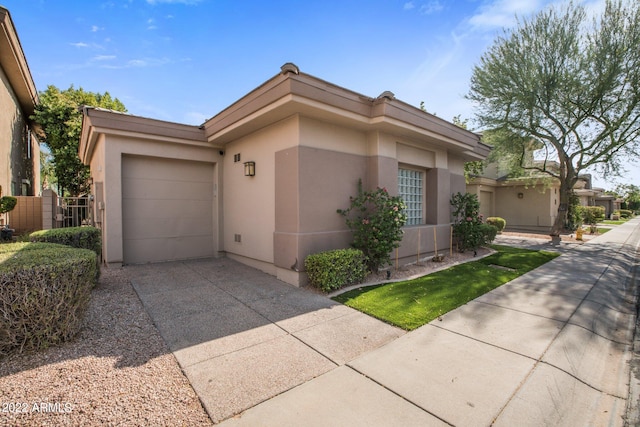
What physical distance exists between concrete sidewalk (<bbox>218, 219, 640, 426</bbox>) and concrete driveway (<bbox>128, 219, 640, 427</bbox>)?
0.04ft

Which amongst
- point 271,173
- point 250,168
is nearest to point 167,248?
point 250,168

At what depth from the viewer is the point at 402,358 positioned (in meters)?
3.19

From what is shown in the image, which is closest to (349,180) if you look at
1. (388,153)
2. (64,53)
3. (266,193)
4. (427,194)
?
(388,153)

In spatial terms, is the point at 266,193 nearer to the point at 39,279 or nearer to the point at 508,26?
the point at 39,279

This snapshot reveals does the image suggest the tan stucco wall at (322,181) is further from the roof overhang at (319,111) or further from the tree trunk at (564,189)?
the tree trunk at (564,189)

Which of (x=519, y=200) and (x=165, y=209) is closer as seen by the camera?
(x=165, y=209)

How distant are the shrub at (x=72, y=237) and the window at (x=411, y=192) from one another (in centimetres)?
A: 720

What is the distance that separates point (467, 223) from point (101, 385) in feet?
30.9

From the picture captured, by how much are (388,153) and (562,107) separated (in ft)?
33.9

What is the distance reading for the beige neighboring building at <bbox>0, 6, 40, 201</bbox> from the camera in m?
9.01

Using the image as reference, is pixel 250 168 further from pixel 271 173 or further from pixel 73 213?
pixel 73 213

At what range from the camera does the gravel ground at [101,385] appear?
7.22ft

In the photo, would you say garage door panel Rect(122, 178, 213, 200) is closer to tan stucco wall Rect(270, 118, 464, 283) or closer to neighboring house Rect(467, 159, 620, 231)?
tan stucco wall Rect(270, 118, 464, 283)

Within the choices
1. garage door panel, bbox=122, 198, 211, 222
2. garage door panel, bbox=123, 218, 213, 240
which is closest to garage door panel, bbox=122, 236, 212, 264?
garage door panel, bbox=123, 218, 213, 240
